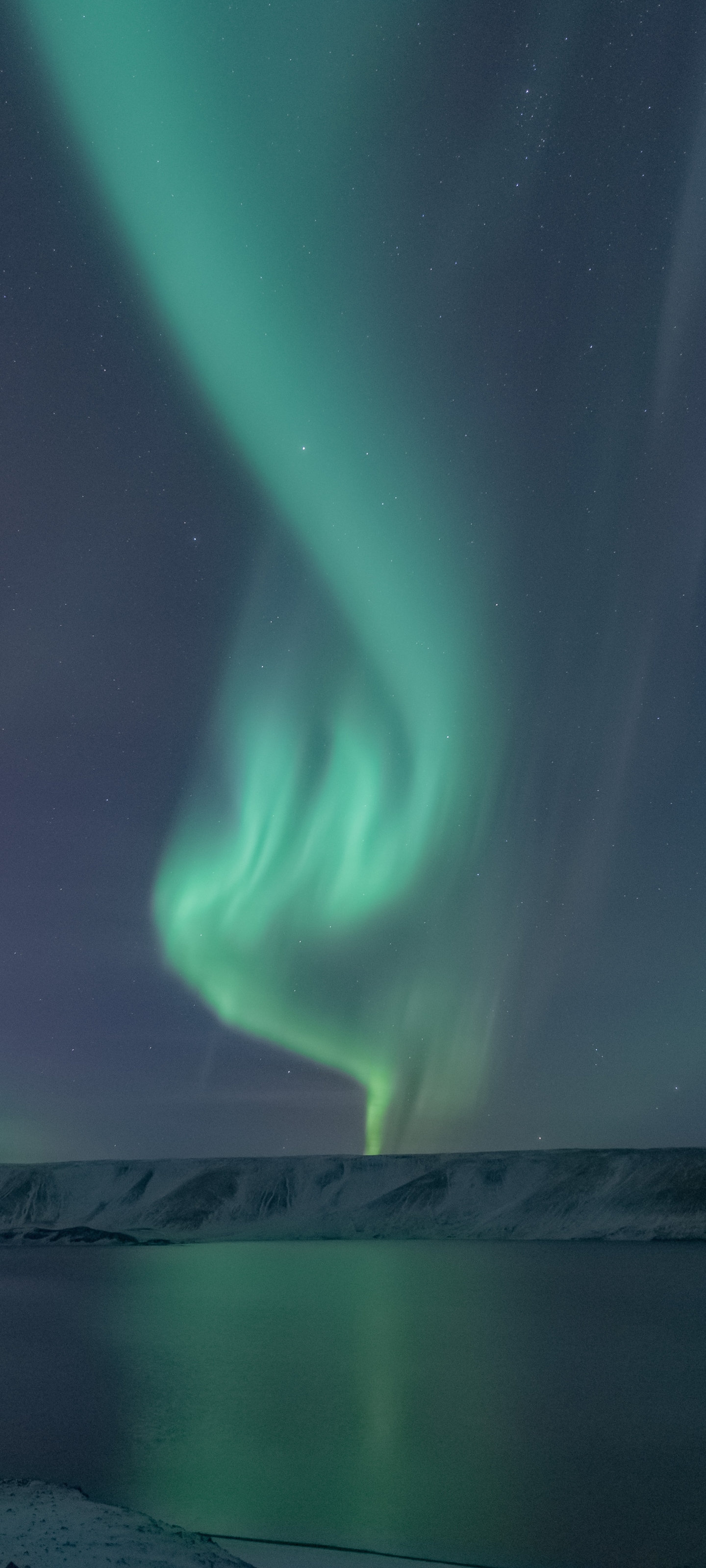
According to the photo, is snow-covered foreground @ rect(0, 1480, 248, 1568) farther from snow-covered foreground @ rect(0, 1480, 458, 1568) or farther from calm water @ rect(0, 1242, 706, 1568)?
calm water @ rect(0, 1242, 706, 1568)

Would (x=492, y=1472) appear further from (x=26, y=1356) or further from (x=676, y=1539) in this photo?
(x=26, y=1356)

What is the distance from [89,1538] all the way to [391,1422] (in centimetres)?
1883

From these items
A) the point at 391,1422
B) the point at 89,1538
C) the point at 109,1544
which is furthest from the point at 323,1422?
the point at 109,1544

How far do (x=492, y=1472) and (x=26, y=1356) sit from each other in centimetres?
3735

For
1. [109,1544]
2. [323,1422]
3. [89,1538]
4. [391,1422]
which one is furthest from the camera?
[323,1422]

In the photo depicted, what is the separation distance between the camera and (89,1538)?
1855 cm

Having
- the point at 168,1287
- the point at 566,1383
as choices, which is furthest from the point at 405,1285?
the point at 566,1383

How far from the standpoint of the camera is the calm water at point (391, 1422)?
2294 centimetres

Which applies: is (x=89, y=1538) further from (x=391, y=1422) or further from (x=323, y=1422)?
(x=391, y=1422)

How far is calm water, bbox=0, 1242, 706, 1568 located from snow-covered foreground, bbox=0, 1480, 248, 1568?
2571mm

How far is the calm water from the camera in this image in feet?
75.3

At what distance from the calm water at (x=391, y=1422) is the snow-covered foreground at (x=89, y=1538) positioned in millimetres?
2571

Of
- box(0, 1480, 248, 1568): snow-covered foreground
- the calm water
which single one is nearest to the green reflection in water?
the calm water

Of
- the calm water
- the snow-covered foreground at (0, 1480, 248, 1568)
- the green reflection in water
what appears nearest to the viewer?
the snow-covered foreground at (0, 1480, 248, 1568)
